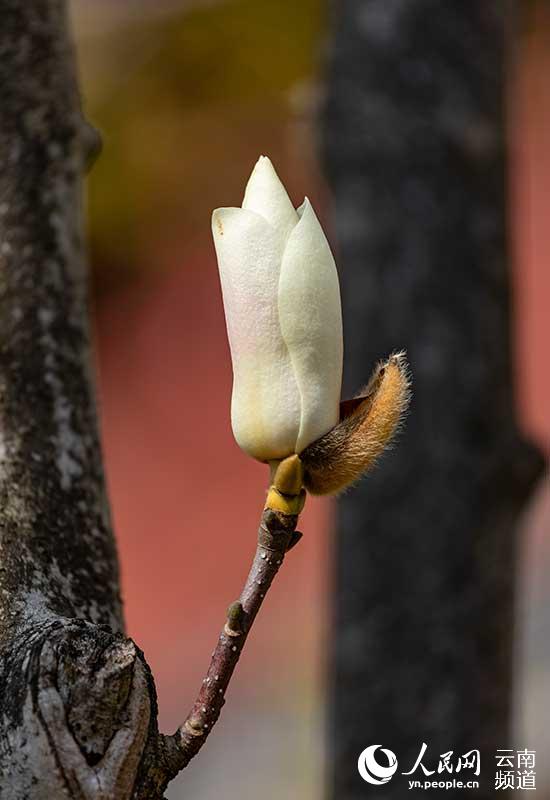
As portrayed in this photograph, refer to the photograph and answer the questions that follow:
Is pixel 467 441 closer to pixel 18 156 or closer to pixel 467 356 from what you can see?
pixel 467 356

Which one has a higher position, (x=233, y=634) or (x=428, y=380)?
(x=428, y=380)

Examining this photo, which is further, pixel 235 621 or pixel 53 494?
pixel 53 494

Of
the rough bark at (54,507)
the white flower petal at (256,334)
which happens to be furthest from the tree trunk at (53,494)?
the white flower petal at (256,334)

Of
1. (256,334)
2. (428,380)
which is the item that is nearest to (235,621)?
(256,334)

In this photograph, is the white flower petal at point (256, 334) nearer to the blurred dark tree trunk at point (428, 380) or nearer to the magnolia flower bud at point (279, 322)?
the magnolia flower bud at point (279, 322)

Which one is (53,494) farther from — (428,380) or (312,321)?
(428,380)

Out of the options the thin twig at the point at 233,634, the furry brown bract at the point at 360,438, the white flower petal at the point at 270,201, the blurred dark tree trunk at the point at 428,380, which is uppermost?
the blurred dark tree trunk at the point at 428,380
